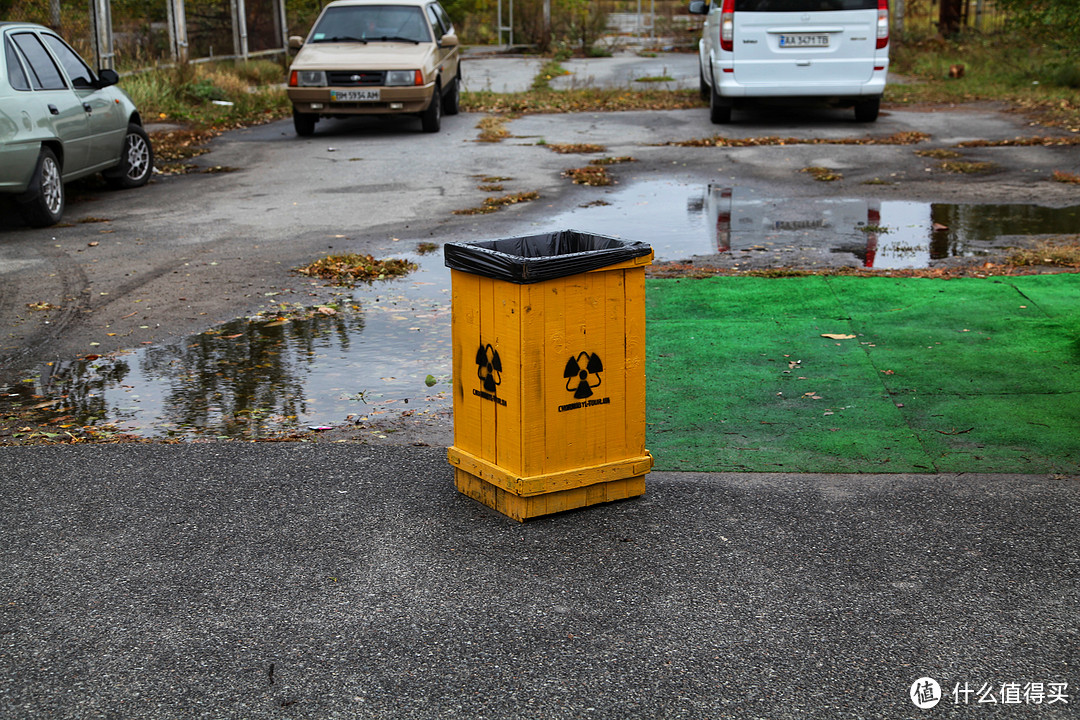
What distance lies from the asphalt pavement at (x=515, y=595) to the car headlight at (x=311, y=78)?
11.8 metres

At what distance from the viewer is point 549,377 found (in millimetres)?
4289

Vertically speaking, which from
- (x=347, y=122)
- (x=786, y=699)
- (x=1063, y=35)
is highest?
(x=1063, y=35)

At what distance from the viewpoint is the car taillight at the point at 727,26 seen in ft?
50.3

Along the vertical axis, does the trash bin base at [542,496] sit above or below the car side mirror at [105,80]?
below

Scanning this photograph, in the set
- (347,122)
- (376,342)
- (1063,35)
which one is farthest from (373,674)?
(1063,35)

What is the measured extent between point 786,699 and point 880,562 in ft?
3.26

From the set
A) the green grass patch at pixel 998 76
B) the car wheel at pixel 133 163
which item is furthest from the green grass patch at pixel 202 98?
the green grass patch at pixel 998 76

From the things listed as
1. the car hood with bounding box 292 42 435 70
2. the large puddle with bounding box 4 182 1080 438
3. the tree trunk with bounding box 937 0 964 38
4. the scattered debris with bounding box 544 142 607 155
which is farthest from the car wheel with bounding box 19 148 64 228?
the tree trunk with bounding box 937 0 964 38

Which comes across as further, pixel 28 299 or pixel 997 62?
pixel 997 62

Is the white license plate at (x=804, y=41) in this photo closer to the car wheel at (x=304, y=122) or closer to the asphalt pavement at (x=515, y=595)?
the car wheel at (x=304, y=122)

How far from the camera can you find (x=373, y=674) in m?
3.30

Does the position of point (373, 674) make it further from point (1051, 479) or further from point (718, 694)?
point (1051, 479)

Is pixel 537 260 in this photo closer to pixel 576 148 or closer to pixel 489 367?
pixel 489 367

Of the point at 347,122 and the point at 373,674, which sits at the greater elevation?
the point at 347,122
